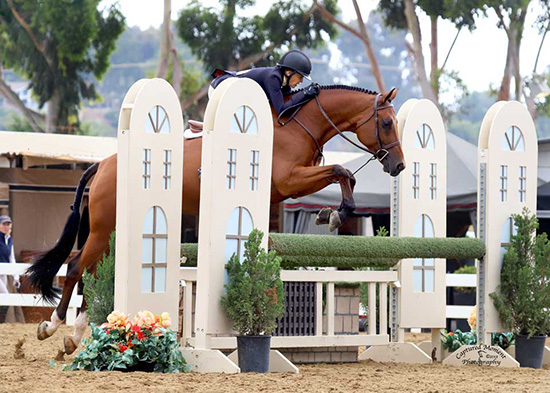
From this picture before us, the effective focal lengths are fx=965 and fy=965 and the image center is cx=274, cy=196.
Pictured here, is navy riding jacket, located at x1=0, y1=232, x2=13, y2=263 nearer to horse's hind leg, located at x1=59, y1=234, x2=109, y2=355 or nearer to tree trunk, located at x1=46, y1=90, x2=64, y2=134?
horse's hind leg, located at x1=59, y1=234, x2=109, y2=355

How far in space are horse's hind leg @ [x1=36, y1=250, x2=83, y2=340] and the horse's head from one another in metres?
2.05

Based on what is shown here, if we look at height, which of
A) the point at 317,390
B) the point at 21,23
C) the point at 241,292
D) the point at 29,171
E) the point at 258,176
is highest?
the point at 21,23

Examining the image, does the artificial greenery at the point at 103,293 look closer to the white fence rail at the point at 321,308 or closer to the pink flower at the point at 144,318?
the pink flower at the point at 144,318

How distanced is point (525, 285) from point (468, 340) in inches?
25.5

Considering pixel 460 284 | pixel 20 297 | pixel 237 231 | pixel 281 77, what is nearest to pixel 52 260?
pixel 237 231

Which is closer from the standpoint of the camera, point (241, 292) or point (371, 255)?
point (241, 292)

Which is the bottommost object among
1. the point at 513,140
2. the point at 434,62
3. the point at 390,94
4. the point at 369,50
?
the point at 513,140

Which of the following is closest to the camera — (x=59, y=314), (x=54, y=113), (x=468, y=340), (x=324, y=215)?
(x=324, y=215)

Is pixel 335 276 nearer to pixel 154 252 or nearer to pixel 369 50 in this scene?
pixel 154 252

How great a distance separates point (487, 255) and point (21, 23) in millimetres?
19026

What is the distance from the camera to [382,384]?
16.5 ft

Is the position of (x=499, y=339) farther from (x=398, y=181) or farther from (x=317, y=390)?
(x=317, y=390)

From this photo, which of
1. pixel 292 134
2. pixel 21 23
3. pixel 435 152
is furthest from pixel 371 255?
pixel 21 23

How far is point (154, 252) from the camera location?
553 cm
